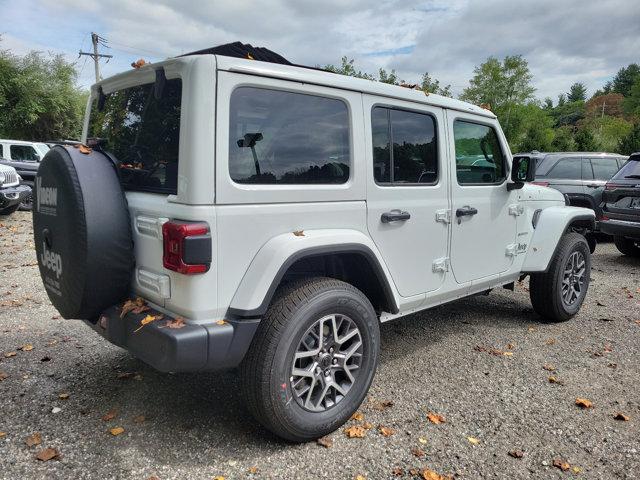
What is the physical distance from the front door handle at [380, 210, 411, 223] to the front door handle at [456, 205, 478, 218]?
61cm

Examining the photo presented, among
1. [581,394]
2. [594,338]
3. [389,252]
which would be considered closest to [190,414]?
[389,252]

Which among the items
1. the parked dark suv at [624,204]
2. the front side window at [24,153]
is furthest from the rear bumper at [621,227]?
the front side window at [24,153]

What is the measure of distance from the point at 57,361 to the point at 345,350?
92.9 inches

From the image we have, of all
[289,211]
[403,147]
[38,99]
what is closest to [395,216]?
[403,147]

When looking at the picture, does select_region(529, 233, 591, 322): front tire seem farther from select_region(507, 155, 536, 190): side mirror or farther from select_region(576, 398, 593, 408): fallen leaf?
select_region(576, 398, 593, 408): fallen leaf

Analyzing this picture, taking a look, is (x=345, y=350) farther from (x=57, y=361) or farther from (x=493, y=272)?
(x=57, y=361)

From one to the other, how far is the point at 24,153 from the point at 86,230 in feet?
46.4

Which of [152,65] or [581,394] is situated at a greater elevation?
[152,65]

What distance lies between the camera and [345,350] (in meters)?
2.95

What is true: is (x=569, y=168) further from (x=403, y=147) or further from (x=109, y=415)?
(x=109, y=415)

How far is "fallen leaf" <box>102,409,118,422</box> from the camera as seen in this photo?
9.80 ft

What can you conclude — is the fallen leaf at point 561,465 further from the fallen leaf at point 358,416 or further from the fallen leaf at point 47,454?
the fallen leaf at point 47,454

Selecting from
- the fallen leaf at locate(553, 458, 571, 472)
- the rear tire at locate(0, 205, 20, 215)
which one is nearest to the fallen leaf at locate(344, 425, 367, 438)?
the fallen leaf at locate(553, 458, 571, 472)

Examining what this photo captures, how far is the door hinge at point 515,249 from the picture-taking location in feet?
14.1
